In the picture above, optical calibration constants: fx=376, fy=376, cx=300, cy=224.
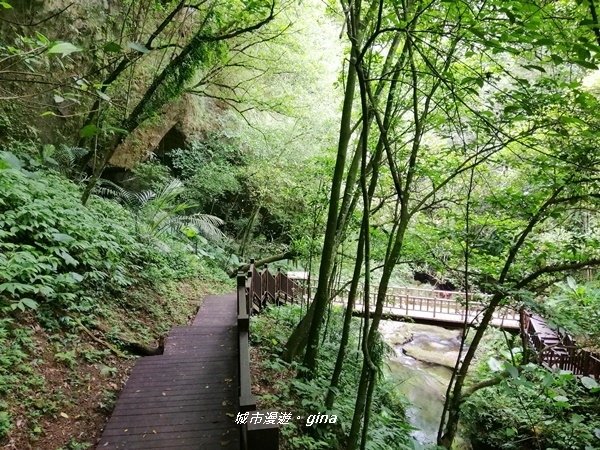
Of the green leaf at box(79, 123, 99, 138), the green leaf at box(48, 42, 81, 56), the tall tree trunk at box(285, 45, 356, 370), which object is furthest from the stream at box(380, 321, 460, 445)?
the green leaf at box(48, 42, 81, 56)

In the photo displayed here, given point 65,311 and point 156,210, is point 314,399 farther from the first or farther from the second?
point 156,210

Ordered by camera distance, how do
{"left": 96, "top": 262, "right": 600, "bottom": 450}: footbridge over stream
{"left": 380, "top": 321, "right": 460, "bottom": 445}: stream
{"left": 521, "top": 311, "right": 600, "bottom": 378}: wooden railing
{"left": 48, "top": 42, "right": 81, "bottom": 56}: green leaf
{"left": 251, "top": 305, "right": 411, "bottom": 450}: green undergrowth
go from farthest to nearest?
Answer: {"left": 380, "top": 321, "right": 460, "bottom": 445}: stream < {"left": 521, "top": 311, "right": 600, "bottom": 378}: wooden railing < {"left": 251, "top": 305, "right": 411, "bottom": 450}: green undergrowth < {"left": 96, "top": 262, "right": 600, "bottom": 450}: footbridge over stream < {"left": 48, "top": 42, "right": 81, "bottom": 56}: green leaf

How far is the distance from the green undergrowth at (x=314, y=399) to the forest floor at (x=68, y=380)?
5.97 feet

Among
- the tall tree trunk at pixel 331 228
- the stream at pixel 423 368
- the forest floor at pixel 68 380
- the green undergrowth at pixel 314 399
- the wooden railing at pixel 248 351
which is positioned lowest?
the stream at pixel 423 368

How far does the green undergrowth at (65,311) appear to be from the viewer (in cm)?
364

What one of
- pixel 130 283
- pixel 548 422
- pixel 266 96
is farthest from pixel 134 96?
pixel 548 422

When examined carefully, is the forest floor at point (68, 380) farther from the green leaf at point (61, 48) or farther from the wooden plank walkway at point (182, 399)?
the green leaf at point (61, 48)

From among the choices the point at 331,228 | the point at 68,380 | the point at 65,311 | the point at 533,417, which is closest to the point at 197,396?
the point at 68,380

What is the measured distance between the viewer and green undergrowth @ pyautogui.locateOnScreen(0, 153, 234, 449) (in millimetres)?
3641

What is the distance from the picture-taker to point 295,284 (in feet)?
40.9

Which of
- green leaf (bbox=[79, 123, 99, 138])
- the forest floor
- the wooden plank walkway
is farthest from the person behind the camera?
the wooden plank walkway

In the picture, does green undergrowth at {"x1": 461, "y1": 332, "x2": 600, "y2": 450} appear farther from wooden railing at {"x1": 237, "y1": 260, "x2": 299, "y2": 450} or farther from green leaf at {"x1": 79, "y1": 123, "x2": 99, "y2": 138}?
green leaf at {"x1": 79, "y1": 123, "x2": 99, "y2": 138}

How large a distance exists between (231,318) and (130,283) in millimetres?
1865

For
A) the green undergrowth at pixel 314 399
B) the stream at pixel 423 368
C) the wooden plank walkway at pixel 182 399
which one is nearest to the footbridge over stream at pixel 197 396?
the wooden plank walkway at pixel 182 399
